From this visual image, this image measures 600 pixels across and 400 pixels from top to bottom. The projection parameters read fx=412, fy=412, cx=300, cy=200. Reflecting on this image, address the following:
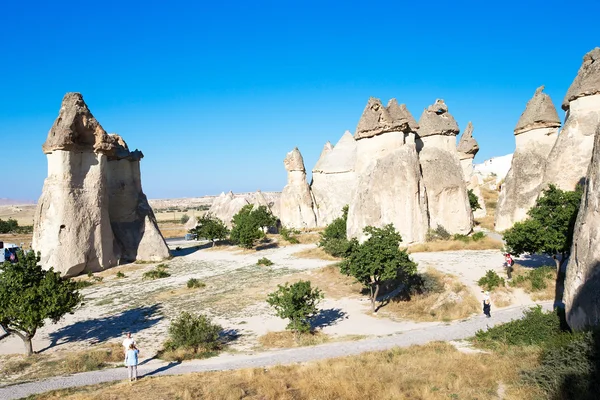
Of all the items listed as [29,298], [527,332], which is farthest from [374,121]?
[29,298]

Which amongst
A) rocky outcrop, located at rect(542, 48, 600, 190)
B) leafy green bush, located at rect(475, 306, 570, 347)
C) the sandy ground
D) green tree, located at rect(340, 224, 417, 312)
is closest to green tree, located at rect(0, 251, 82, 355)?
the sandy ground

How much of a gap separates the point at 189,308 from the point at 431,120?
1677 centimetres

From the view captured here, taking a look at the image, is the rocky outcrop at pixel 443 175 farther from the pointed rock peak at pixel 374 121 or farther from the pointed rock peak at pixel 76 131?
the pointed rock peak at pixel 76 131

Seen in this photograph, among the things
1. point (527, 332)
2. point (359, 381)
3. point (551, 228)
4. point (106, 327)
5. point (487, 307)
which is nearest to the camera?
point (359, 381)

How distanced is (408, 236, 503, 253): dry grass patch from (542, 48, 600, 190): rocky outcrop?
11.6 feet

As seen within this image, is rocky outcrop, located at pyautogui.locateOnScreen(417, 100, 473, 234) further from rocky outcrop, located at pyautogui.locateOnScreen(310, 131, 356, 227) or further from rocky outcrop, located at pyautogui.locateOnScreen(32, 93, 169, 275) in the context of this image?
rocky outcrop, located at pyautogui.locateOnScreen(32, 93, 169, 275)

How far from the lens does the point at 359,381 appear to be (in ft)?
22.8

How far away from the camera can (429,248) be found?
19234mm

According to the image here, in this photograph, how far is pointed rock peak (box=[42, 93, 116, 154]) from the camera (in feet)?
65.9

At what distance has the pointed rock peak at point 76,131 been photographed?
65.9 ft

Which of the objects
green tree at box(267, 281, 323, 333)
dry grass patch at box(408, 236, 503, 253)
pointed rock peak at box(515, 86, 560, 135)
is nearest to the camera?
green tree at box(267, 281, 323, 333)

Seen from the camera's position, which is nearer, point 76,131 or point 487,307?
point 487,307

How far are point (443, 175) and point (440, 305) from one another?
1109 cm

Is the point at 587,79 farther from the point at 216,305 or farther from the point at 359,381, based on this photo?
the point at 216,305
